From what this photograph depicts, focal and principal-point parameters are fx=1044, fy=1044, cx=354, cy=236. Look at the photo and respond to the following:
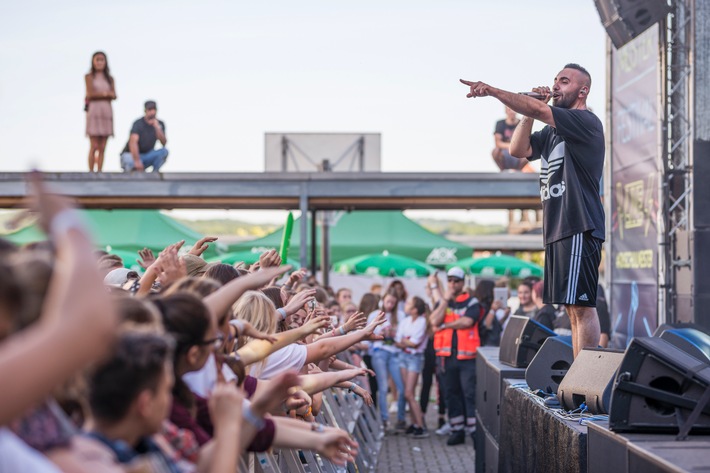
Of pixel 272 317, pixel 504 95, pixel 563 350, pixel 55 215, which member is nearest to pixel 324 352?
pixel 272 317

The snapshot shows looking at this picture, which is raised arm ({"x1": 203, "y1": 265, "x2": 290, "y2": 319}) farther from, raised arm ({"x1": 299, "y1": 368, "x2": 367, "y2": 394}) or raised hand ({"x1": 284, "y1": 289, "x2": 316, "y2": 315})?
raised hand ({"x1": 284, "y1": 289, "x2": 316, "y2": 315})

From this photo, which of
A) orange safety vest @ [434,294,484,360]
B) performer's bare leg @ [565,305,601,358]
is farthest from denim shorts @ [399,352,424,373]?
performer's bare leg @ [565,305,601,358]

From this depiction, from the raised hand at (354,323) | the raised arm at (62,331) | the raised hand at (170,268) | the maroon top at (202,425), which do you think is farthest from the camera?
the raised hand at (354,323)

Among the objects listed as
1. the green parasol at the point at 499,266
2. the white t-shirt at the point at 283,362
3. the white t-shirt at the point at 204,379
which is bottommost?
the green parasol at the point at 499,266

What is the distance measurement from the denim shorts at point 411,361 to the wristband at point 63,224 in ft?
39.7

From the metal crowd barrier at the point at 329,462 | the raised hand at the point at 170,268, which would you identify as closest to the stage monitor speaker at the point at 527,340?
the metal crowd barrier at the point at 329,462

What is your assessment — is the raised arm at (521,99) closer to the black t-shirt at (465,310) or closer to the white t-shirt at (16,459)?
the white t-shirt at (16,459)

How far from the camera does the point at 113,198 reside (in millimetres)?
15875

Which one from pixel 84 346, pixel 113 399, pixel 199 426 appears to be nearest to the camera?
pixel 84 346

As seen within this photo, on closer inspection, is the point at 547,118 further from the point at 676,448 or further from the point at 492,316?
the point at 492,316

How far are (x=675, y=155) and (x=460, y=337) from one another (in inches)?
144

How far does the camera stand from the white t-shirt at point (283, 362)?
17.0 feet

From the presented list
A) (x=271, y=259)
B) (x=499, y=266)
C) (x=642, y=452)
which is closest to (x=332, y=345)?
(x=271, y=259)

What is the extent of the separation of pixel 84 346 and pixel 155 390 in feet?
1.67
